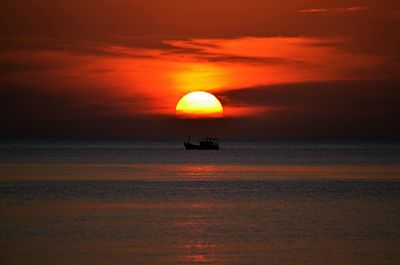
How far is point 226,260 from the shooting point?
24.3 meters

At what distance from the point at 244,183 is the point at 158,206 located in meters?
19.6

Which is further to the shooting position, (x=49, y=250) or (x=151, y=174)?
(x=151, y=174)

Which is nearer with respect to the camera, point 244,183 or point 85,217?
point 85,217

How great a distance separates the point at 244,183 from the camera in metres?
59.5

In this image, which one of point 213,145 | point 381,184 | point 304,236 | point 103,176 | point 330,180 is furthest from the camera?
point 213,145

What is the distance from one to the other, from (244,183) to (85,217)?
25849 millimetres

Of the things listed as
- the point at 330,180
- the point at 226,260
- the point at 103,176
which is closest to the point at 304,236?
the point at 226,260

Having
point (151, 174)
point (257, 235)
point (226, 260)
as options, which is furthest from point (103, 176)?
point (226, 260)

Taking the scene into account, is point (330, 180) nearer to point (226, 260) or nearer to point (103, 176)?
point (103, 176)

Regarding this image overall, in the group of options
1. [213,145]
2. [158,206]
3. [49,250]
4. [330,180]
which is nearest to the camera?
[49,250]

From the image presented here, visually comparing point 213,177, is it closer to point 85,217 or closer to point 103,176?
point 103,176

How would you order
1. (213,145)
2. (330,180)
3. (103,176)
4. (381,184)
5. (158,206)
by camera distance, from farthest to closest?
(213,145) < (103,176) < (330,180) < (381,184) < (158,206)

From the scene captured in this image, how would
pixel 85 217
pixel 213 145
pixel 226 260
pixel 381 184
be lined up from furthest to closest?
pixel 213 145, pixel 381 184, pixel 85 217, pixel 226 260

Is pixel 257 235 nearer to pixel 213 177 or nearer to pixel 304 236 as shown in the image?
pixel 304 236
